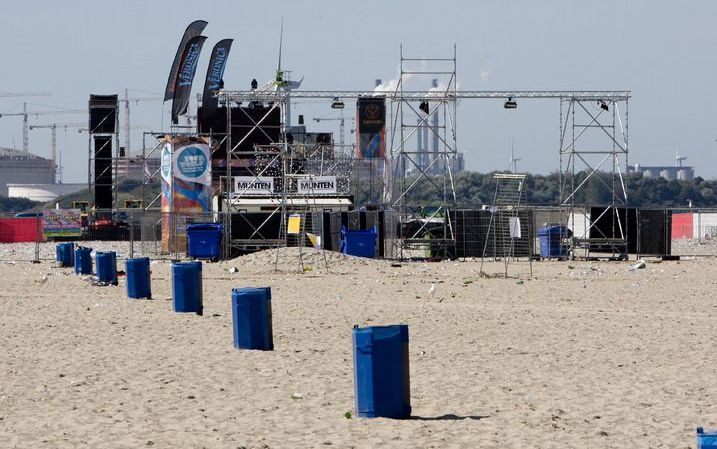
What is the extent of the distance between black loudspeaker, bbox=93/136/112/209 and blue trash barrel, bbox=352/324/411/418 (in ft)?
196

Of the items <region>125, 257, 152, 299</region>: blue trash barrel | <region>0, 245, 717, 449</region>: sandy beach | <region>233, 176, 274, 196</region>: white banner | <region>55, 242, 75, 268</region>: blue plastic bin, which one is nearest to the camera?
<region>0, 245, 717, 449</region>: sandy beach

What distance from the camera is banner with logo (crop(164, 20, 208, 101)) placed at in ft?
195

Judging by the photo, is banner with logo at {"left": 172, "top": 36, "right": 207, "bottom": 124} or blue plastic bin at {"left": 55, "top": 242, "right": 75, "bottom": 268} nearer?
blue plastic bin at {"left": 55, "top": 242, "right": 75, "bottom": 268}

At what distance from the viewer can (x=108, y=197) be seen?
72.0 metres

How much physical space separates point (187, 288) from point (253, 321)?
5.86m

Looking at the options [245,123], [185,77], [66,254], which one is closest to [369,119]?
[185,77]

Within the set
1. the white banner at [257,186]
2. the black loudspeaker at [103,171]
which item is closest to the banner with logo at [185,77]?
the white banner at [257,186]

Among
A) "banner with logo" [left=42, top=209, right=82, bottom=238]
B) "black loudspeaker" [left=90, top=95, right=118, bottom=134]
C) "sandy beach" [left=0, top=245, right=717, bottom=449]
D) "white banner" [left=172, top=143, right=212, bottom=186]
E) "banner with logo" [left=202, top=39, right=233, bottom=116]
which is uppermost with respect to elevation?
"banner with logo" [left=202, top=39, right=233, bottom=116]

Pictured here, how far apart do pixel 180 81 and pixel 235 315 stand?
42.8 m

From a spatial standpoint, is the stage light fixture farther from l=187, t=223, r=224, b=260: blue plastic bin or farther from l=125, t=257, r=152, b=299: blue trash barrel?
l=125, t=257, r=152, b=299: blue trash barrel

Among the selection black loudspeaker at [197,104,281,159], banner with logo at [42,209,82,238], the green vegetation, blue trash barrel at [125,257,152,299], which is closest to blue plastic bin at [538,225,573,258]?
blue trash barrel at [125,257,152,299]

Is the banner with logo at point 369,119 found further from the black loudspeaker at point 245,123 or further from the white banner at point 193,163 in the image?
the black loudspeaker at point 245,123

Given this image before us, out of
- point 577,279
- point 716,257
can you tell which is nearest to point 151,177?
point 716,257

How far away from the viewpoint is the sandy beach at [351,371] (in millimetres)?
11062
